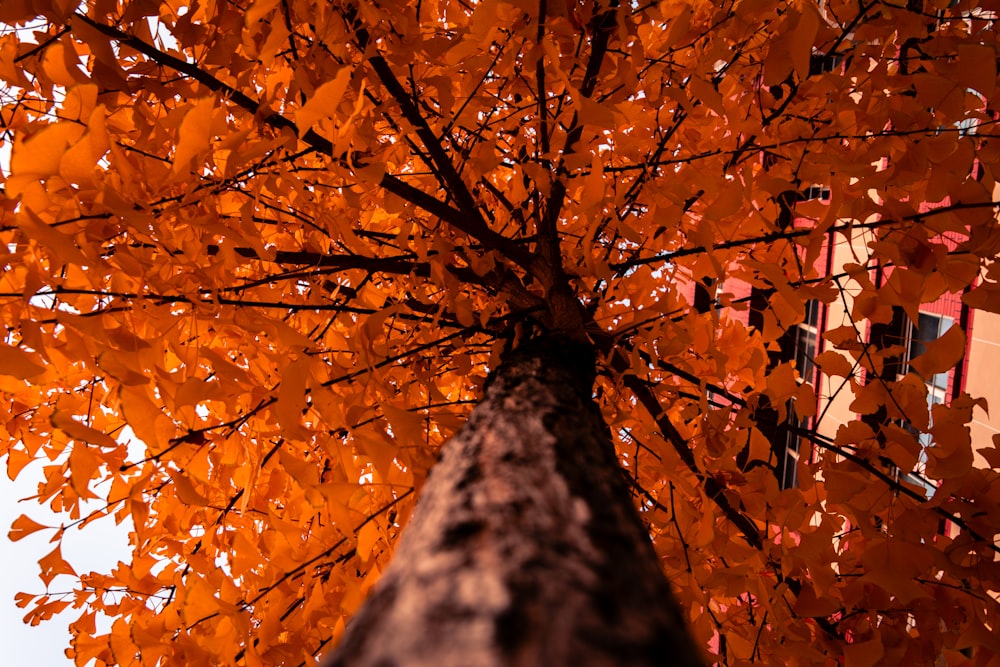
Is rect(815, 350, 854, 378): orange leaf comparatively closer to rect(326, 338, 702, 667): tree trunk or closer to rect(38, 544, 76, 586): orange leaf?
rect(326, 338, 702, 667): tree trunk

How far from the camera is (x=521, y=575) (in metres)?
0.44

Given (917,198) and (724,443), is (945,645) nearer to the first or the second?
(724,443)

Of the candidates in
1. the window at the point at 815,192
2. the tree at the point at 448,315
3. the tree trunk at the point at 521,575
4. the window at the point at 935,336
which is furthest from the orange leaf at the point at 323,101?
the window at the point at 935,336

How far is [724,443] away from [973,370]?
415 cm

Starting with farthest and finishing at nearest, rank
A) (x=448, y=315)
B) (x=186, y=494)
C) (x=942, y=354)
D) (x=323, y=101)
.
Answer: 1. (x=448, y=315)
2. (x=942, y=354)
3. (x=186, y=494)
4. (x=323, y=101)

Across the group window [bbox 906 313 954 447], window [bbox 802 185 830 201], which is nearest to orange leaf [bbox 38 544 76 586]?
window [bbox 802 185 830 201]

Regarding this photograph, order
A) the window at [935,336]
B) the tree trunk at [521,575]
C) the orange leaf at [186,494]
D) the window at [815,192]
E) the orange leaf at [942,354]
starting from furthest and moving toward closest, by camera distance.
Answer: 1. the window at [935,336]
2. the window at [815,192]
3. the orange leaf at [942,354]
4. the orange leaf at [186,494]
5. the tree trunk at [521,575]

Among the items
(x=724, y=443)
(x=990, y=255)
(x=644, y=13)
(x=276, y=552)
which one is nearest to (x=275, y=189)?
(x=276, y=552)

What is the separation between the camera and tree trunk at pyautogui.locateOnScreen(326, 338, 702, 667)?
377 millimetres

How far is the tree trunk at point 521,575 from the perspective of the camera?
0.38 metres

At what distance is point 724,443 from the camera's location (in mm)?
1448

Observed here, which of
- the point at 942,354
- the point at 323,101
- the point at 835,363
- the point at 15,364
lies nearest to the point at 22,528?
the point at 15,364

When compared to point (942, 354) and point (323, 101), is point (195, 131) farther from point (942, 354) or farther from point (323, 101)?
point (942, 354)

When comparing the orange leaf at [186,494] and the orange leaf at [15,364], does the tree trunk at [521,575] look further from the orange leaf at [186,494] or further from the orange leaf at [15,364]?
the orange leaf at [15,364]
